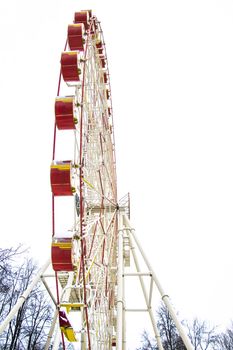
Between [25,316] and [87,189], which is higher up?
[87,189]

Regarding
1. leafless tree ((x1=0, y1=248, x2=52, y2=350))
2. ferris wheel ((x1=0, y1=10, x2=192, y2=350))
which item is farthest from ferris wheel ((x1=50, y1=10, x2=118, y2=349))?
leafless tree ((x1=0, y1=248, x2=52, y2=350))

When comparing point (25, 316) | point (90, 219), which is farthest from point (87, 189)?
point (25, 316)

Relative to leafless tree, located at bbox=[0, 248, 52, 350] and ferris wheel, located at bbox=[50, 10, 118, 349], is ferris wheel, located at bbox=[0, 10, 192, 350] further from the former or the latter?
leafless tree, located at bbox=[0, 248, 52, 350]

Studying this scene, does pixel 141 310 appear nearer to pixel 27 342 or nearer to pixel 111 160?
pixel 111 160

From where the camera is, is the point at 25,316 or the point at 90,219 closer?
the point at 90,219

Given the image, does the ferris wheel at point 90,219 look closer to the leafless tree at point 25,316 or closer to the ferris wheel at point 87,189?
the ferris wheel at point 87,189

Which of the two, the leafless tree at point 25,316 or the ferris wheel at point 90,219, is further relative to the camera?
the leafless tree at point 25,316

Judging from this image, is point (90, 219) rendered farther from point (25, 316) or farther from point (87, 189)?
point (25, 316)

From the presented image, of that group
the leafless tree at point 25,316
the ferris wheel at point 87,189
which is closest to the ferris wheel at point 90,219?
the ferris wheel at point 87,189

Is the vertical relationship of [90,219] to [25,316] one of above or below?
above

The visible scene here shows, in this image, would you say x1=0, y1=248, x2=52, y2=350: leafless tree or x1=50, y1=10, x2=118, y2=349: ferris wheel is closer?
x1=50, y1=10, x2=118, y2=349: ferris wheel

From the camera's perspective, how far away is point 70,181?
20.5ft

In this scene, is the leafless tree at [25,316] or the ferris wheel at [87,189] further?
the leafless tree at [25,316]

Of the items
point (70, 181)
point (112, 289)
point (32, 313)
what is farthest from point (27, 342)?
point (70, 181)
